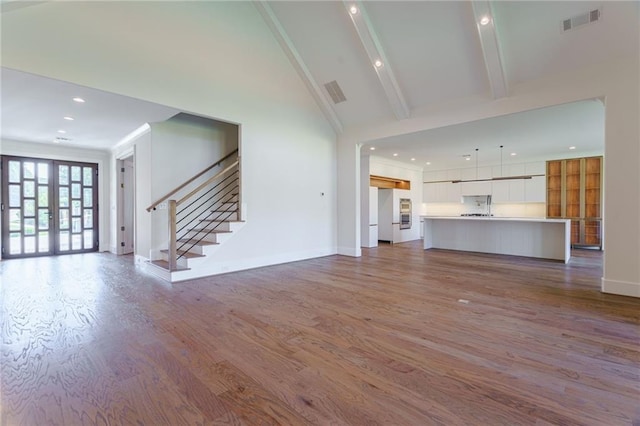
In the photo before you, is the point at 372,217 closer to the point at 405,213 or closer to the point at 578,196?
the point at 405,213

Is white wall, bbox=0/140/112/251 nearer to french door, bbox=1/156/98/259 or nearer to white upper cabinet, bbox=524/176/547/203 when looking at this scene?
french door, bbox=1/156/98/259

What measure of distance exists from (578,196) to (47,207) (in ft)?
46.0

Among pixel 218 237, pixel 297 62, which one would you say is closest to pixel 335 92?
pixel 297 62

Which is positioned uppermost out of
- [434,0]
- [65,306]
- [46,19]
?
[434,0]

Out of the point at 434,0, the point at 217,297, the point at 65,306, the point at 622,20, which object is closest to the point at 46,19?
the point at 65,306

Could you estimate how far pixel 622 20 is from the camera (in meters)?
3.28

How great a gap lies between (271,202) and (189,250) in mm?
1723

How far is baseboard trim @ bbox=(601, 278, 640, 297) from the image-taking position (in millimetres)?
3551

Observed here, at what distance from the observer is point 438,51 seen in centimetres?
438

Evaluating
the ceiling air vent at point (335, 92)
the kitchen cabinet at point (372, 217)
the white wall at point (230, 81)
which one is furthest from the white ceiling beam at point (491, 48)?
the kitchen cabinet at point (372, 217)

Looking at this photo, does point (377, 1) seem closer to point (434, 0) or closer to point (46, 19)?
point (434, 0)

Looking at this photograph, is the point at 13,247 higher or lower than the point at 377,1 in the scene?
lower

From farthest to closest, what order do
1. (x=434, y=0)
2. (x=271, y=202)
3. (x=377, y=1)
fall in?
(x=271, y=202), (x=377, y=1), (x=434, y=0)

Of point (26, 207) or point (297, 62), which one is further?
point (26, 207)
